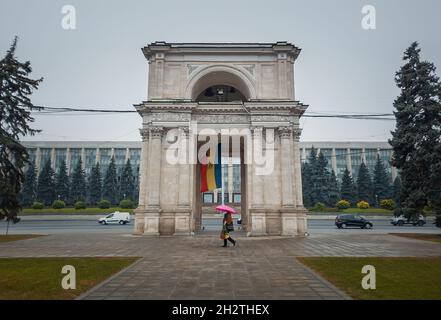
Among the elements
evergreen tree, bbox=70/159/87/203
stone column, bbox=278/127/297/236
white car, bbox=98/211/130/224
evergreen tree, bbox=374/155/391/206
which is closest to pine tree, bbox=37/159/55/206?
evergreen tree, bbox=70/159/87/203

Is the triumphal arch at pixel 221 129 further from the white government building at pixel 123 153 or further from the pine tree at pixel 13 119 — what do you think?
the white government building at pixel 123 153

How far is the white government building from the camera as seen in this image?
355 feet

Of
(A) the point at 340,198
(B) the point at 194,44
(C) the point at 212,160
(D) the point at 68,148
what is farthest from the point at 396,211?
(D) the point at 68,148

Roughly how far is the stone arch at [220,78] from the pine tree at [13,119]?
1202 cm

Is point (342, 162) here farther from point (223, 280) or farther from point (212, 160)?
point (223, 280)

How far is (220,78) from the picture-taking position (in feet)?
99.9

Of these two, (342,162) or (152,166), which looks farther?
(342,162)

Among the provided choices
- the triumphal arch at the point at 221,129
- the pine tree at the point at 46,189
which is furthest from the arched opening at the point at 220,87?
the pine tree at the point at 46,189

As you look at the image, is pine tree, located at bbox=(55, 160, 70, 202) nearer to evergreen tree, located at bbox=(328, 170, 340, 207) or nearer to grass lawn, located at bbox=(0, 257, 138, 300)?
evergreen tree, located at bbox=(328, 170, 340, 207)

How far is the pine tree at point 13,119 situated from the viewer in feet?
75.7

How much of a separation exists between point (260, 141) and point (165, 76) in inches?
396

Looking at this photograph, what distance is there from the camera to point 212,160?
29.3 meters

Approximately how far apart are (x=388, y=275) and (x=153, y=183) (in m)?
19.6

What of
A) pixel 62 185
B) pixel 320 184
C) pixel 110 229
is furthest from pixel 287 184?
pixel 62 185
